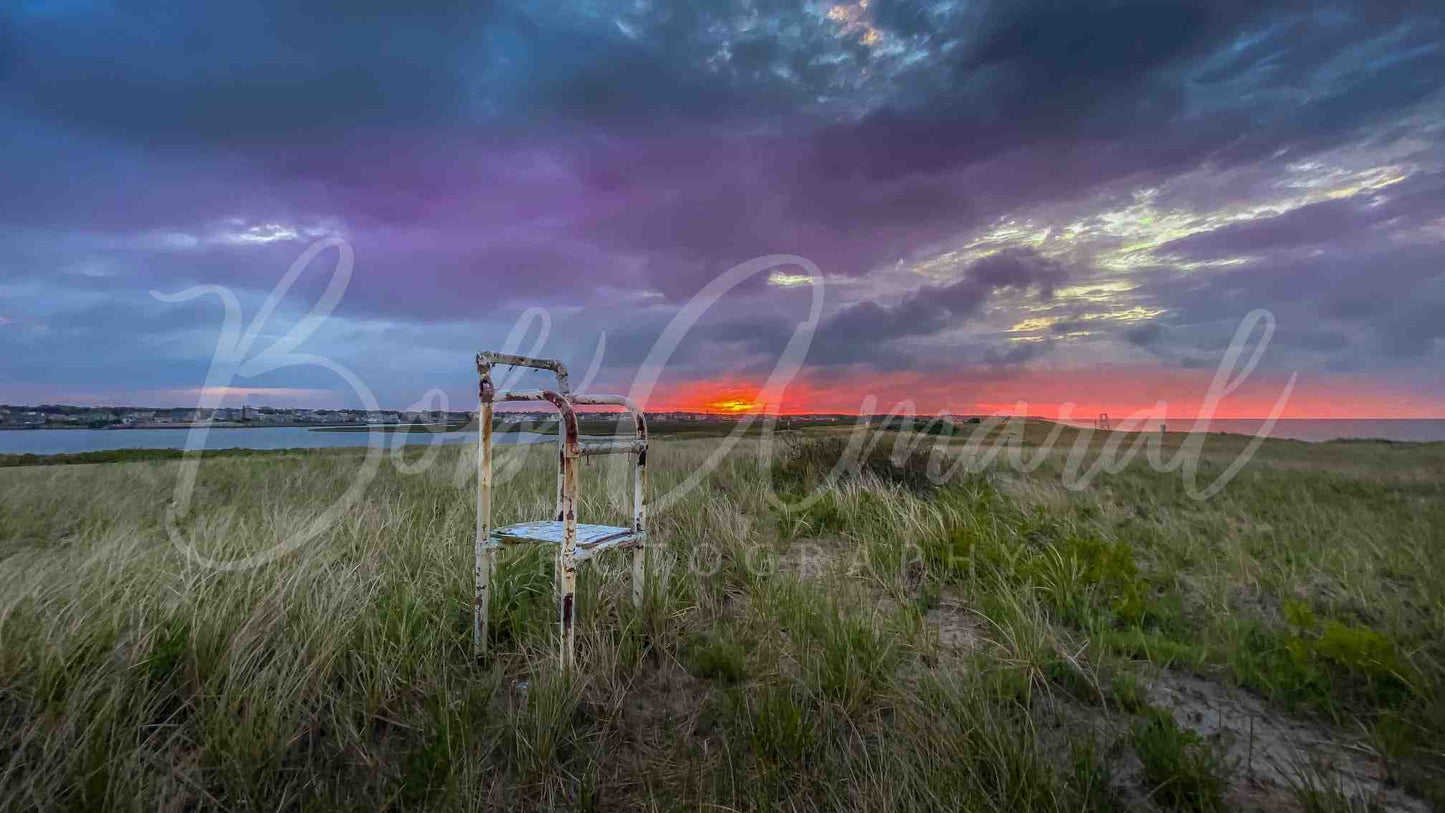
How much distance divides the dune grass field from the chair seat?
492 millimetres

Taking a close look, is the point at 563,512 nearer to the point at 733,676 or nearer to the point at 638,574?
the point at 638,574

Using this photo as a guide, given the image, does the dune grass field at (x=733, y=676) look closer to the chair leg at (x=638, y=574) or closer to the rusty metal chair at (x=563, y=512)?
the chair leg at (x=638, y=574)

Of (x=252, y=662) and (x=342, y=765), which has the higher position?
(x=252, y=662)

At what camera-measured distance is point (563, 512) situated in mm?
2928

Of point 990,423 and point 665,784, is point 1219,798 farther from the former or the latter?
point 990,423

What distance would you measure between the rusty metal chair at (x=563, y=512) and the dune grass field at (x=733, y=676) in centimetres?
28

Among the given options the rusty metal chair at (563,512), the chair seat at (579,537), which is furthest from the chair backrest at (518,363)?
the chair seat at (579,537)

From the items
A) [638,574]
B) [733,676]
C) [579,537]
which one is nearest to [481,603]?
[579,537]

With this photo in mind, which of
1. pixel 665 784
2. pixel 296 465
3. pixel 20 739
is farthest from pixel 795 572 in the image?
pixel 296 465

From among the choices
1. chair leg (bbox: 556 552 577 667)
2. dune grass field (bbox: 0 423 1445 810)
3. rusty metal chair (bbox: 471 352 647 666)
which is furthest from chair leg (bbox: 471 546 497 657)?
chair leg (bbox: 556 552 577 667)

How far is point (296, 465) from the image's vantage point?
10.7 meters

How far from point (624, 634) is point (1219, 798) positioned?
2669 millimetres

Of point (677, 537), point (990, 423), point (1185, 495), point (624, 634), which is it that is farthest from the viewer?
point (990, 423)

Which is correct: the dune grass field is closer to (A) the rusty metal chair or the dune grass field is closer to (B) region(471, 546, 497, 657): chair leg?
(B) region(471, 546, 497, 657): chair leg
